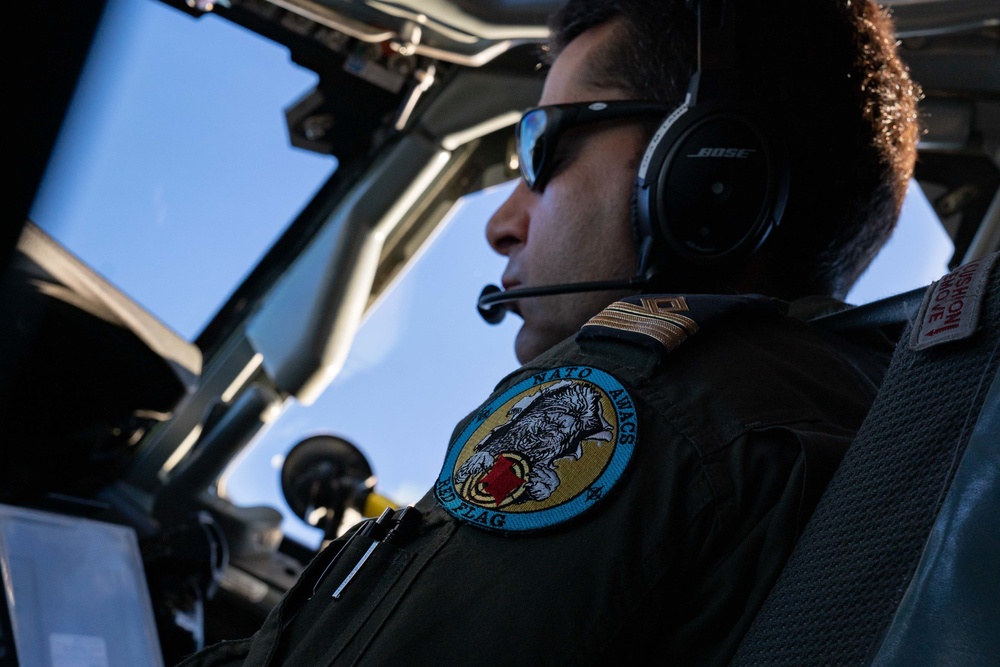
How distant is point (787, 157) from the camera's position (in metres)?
1.08

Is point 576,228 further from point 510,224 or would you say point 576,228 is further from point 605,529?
point 605,529

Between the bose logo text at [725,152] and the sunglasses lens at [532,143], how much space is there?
231mm

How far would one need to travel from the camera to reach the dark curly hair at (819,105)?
113 cm

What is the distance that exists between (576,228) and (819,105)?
0.32 m

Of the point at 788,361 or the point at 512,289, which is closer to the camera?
the point at 788,361

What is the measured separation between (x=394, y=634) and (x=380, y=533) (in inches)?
4.4

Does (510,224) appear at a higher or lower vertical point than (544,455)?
higher

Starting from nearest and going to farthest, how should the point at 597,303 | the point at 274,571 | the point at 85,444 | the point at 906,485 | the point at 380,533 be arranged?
1. the point at 906,485
2. the point at 380,533
3. the point at 597,303
4. the point at 85,444
5. the point at 274,571

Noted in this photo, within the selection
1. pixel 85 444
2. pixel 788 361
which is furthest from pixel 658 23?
pixel 85 444

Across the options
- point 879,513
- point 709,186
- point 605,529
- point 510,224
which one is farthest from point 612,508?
point 510,224

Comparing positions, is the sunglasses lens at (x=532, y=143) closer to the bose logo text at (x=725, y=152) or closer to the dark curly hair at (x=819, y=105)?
the dark curly hair at (x=819, y=105)

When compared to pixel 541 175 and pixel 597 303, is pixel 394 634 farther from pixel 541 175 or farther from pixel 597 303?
pixel 541 175

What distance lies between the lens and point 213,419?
291 cm

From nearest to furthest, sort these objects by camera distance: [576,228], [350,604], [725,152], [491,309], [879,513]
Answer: [879,513] < [350,604] < [725,152] < [576,228] < [491,309]
